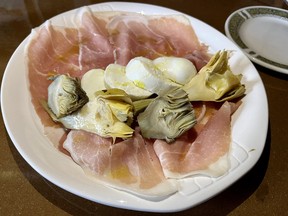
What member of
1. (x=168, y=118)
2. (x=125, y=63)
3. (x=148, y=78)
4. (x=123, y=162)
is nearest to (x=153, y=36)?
(x=125, y=63)

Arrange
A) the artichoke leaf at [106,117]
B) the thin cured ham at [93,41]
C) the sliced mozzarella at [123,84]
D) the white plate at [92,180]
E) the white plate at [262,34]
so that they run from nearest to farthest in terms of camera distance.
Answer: the white plate at [92,180] < the artichoke leaf at [106,117] < the sliced mozzarella at [123,84] < the thin cured ham at [93,41] < the white plate at [262,34]

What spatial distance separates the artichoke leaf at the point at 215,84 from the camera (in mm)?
1085

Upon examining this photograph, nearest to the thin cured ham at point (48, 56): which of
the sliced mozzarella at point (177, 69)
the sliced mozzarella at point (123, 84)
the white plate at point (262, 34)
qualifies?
the sliced mozzarella at point (123, 84)

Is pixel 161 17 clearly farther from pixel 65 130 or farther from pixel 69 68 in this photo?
pixel 65 130

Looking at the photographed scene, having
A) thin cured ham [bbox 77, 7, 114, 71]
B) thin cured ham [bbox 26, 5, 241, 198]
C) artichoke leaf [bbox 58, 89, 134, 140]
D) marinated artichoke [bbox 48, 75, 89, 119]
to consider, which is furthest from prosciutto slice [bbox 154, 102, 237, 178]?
thin cured ham [bbox 77, 7, 114, 71]

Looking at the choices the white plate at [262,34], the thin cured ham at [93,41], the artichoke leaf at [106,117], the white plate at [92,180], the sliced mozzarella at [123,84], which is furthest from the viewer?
the white plate at [262,34]

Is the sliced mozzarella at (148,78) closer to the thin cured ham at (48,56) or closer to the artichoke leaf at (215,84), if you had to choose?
the artichoke leaf at (215,84)

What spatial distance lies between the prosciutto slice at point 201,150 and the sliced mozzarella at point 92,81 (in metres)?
0.25

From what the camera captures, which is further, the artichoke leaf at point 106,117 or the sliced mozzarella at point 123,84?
the sliced mozzarella at point 123,84

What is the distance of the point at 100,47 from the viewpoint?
1269 millimetres

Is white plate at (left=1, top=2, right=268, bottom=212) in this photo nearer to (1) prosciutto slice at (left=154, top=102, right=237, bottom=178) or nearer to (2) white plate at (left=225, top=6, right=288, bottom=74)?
(1) prosciutto slice at (left=154, top=102, right=237, bottom=178)

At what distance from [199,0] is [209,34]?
0.45m

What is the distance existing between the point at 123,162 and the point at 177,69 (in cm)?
35

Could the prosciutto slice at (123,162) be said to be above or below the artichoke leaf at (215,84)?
below
